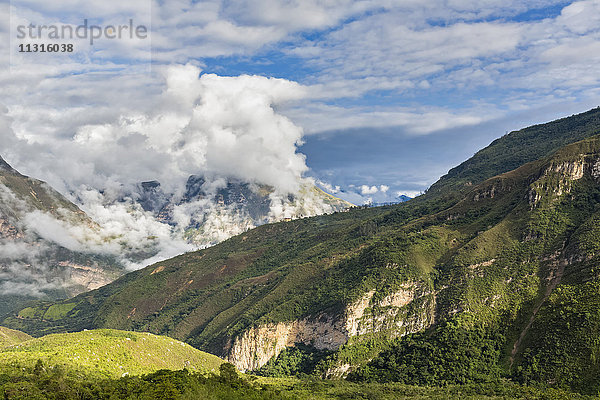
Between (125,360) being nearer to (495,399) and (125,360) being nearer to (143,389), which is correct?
(143,389)

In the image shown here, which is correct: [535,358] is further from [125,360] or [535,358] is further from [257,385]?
[125,360]

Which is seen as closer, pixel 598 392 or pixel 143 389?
pixel 143 389

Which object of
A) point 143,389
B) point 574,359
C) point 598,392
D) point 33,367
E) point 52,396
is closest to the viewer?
point 52,396

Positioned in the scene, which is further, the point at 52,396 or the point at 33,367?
the point at 33,367

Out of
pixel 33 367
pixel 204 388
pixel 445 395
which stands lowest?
pixel 445 395

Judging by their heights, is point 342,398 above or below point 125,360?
below

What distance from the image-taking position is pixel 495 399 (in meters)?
175

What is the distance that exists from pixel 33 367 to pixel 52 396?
1367 inches

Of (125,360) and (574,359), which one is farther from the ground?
(125,360)

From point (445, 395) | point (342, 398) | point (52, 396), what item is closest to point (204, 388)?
point (52, 396)

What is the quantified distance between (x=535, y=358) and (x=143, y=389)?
5882 inches

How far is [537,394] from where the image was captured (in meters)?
174

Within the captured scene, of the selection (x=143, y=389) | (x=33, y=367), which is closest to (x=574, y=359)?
(x=143, y=389)

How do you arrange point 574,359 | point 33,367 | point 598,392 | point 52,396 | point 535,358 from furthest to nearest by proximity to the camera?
point 535,358 → point 574,359 → point 598,392 → point 33,367 → point 52,396
